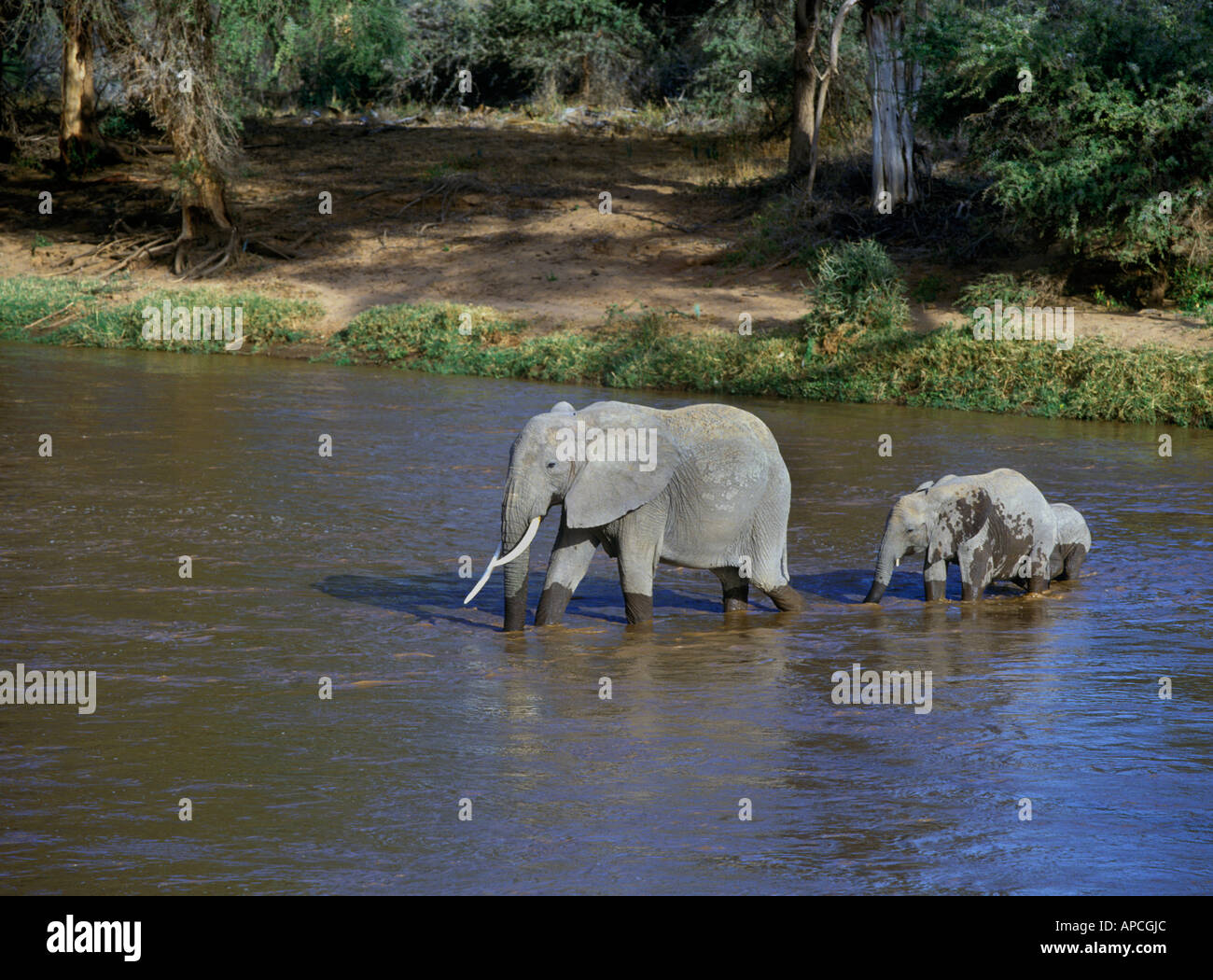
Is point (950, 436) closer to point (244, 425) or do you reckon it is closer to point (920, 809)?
point (244, 425)

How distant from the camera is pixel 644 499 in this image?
9.19 metres

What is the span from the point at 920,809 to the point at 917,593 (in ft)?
15.2

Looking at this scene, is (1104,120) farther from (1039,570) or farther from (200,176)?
(200,176)

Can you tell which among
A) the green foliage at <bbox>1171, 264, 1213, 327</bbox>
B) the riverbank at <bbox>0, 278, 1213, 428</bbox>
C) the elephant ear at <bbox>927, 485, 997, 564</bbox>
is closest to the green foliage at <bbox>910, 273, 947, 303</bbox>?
the riverbank at <bbox>0, 278, 1213, 428</bbox>

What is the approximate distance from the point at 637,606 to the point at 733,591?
0.82 m

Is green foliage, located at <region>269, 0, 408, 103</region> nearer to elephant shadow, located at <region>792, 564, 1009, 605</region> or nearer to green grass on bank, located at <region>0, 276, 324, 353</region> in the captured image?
green grass on bank, located at <region>0, 276, 324, 353</region>

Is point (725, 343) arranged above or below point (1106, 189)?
below

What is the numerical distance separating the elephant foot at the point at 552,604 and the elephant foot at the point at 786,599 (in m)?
1.38

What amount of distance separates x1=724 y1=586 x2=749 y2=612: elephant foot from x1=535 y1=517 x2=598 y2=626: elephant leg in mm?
1114

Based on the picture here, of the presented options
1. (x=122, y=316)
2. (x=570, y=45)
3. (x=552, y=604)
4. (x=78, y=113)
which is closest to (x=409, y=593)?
(x=552, y=604)

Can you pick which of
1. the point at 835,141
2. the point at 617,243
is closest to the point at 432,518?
the point at 617,243

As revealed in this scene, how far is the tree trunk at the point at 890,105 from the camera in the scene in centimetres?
2658

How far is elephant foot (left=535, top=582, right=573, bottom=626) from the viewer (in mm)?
9438

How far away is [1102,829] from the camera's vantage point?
6176 millimetres
